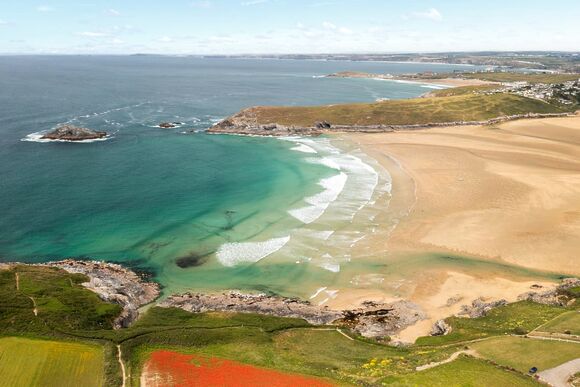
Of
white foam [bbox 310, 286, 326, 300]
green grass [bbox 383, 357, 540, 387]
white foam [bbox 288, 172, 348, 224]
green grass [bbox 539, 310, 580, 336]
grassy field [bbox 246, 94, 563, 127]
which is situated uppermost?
grassy field [bbox 246, 94, 563, 127]

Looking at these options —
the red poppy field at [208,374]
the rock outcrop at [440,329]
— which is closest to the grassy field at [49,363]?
the red poppy field at [208,374]

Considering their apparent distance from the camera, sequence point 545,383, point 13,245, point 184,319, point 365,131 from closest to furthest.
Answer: point 545,383
point 184,319
point 13,245
point 365,131

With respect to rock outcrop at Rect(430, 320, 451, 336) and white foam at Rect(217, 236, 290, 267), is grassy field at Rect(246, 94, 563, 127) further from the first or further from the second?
rock outcrop at Rect(430, 320, 451, 336)

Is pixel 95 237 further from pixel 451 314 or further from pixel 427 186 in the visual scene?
pixel 427 186

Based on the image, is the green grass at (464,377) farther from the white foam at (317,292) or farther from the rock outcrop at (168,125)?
the rock outcrop at (168,125)

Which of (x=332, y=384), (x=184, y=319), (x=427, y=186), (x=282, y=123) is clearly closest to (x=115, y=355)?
(x=184, y=319)

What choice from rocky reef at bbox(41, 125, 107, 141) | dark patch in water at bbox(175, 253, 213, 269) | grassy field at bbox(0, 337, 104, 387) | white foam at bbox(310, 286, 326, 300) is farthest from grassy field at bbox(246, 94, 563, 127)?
grassy field at bbox(0, 337, 104, 387)
